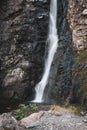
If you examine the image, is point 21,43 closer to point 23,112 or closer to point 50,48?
point 50,48

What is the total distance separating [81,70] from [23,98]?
7786mm

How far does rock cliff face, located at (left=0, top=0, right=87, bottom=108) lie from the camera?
2147 centimetres

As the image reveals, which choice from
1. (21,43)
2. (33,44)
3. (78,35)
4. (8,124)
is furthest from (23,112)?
(21,43)

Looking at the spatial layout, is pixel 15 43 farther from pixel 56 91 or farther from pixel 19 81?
pixel 56 91

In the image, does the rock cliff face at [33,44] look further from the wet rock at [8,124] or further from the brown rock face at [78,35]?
the wet rock at [8,124]

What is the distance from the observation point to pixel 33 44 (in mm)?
25172

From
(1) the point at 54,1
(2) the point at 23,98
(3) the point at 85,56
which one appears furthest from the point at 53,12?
(3) the point at 85,56

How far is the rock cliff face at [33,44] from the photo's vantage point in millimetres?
21473

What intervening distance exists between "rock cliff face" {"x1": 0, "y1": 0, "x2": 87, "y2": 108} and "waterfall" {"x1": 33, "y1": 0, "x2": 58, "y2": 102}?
36 centimetres

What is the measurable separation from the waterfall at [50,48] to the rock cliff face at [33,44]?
0.36m

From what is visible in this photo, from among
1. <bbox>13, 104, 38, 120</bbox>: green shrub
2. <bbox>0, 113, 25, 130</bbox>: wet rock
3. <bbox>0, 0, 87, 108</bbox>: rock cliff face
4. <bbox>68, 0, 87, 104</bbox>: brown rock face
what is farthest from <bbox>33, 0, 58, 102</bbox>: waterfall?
<bbox>0, 113, 25, 130</bbox>: wet rock

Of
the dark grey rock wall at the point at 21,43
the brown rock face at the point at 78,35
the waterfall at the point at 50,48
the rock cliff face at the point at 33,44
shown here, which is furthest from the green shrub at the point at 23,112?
the dark grey rock wall at the point at 21,43

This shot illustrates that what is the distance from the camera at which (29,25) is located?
2553 cm

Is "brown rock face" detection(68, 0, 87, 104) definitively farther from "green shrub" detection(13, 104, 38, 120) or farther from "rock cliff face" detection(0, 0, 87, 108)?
"green shrub" detection(13, 104, 38, 120)
